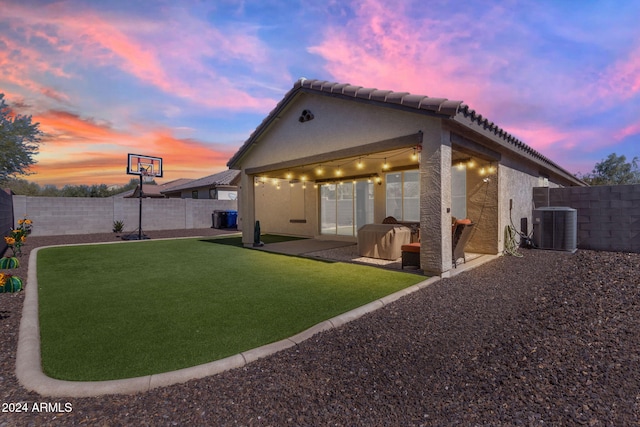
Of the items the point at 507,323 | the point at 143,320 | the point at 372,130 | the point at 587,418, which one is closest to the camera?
the point at 587,418

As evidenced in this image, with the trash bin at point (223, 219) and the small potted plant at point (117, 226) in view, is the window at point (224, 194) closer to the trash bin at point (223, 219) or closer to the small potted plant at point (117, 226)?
the trash bin at point (223, 219)

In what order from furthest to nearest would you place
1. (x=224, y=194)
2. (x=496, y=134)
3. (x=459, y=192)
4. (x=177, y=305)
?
(x=224, y=194)
(x=459, y=192)
(x=496, y=134)
(x=177, y=305)

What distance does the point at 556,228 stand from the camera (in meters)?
8.52

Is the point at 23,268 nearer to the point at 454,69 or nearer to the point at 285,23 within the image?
the point at 285,23

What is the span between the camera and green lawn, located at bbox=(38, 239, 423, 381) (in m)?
2.93

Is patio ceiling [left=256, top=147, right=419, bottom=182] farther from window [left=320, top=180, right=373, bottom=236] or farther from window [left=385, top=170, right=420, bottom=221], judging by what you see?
window [left=320, top=180, right=373, bottom=236]

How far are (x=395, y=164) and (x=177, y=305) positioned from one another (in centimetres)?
839

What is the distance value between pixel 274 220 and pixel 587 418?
49.7ft

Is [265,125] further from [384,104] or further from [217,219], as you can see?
[217,219]

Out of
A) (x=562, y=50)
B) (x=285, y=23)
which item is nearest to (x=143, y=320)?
(x=285, y=23)

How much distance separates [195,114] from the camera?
10945 mm

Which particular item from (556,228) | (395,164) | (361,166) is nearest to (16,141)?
(361,166)

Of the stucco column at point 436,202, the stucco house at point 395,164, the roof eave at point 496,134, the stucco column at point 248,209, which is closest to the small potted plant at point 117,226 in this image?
the stucco house at point 395,164

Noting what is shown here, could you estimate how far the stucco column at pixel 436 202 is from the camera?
19.3 ft
